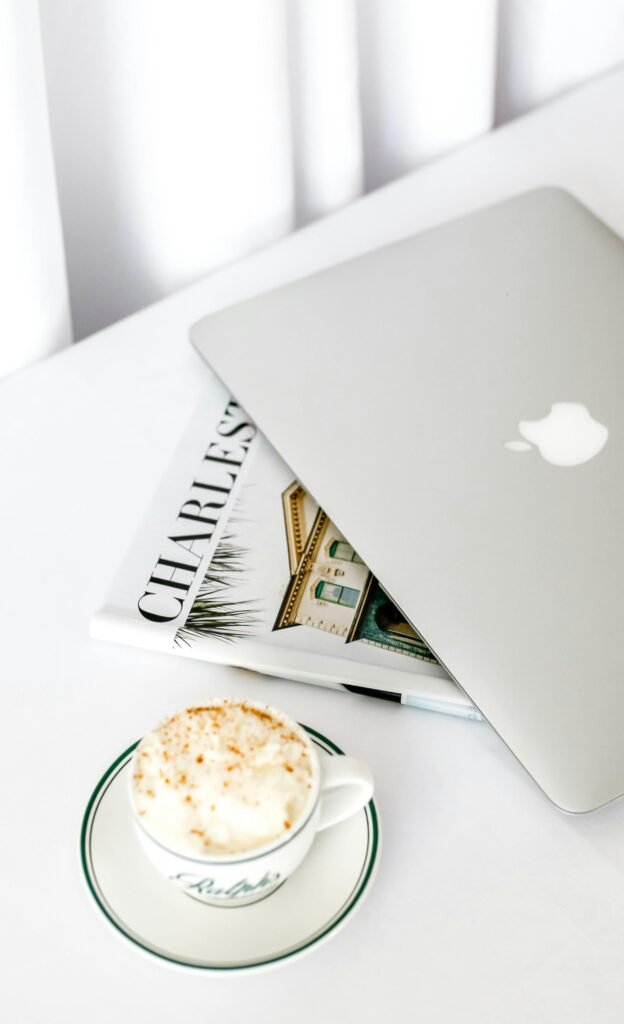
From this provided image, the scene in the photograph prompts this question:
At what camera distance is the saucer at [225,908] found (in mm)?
443

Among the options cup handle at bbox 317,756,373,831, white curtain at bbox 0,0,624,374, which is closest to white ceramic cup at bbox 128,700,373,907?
cup handle at bbox 317,756,373,831

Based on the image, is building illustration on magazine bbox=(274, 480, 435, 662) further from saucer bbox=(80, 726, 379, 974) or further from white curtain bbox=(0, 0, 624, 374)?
white curtain bbox=(0, 0, 624, 374)

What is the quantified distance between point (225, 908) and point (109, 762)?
11cm

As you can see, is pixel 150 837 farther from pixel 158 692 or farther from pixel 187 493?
pixel 187 493

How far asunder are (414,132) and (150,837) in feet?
2.53

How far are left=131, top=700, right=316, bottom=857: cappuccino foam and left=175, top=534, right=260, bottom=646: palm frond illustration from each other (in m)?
0.11

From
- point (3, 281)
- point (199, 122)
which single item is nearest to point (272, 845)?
point (3, 281)

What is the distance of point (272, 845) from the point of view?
0.42 meters

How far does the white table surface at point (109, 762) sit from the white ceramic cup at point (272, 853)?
0.16 feet

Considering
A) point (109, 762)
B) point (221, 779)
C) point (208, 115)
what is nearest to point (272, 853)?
point (221, 779)

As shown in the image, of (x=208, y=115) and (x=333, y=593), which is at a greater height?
(x=208, y=115)

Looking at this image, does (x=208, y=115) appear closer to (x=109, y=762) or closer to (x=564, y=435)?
(x=564, y=435)

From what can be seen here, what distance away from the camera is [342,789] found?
0.48 metres

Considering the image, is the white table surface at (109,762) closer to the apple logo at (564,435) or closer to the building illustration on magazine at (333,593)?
the building illustration on magazine at (333,593)
